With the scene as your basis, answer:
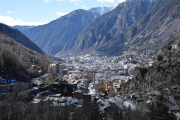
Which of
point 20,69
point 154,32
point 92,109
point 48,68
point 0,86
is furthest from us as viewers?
point 154,32

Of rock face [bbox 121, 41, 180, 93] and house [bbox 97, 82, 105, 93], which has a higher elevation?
rock face [bbox 121, 41, 180, 93]

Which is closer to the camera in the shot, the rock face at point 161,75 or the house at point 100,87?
the rock face at point 161,75

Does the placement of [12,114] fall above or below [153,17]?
below

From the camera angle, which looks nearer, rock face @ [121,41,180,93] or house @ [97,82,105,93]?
rock face @ [121,41,180,93]

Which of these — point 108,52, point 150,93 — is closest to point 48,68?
point 150,93

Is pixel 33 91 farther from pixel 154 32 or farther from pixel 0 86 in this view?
pixel 154 32

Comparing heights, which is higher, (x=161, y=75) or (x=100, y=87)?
(x=161, y=75)

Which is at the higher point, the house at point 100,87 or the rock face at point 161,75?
the rock face at point 161,75

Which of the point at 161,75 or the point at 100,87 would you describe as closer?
the point at 161,75
